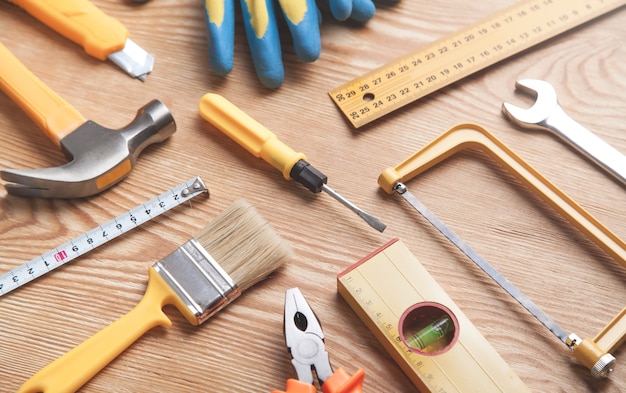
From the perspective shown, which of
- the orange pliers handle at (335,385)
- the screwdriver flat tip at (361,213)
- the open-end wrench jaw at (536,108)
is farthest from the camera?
the open-end wrench jaw at (536,108)

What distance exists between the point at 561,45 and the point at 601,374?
2.26 feet

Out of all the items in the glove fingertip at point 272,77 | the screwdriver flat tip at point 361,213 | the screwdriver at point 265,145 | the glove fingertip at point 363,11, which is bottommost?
the screwdriver flat tip at point 361,213

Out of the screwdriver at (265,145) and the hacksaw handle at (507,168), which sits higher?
the hacksaw handle at (507,168)

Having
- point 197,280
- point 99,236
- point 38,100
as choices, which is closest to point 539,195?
point 197,280

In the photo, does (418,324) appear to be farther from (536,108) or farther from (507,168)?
(536,108)

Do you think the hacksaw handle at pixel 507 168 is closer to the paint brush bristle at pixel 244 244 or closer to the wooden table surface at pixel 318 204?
the wooden table surface at pixel 318 204

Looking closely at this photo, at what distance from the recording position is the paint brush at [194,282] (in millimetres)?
922

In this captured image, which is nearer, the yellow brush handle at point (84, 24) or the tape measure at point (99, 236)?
the tape measure at point (99, 236)

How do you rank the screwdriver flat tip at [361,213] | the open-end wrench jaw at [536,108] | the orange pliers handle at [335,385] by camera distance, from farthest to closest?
the open-end wrench jaw at [536,108] → the screwdriver flat tip at [361,213] → the orange pliers handle at [335,385]

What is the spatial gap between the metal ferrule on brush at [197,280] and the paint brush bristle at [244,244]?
13 mm

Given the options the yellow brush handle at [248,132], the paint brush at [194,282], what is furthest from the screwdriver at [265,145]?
the paint brush at [194,282]

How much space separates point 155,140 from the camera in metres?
1.16

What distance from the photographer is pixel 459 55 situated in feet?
4.20

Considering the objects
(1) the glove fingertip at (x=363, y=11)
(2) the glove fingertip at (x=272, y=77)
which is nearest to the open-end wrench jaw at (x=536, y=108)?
(1) the glove fingertip at (x=363, y=11)
